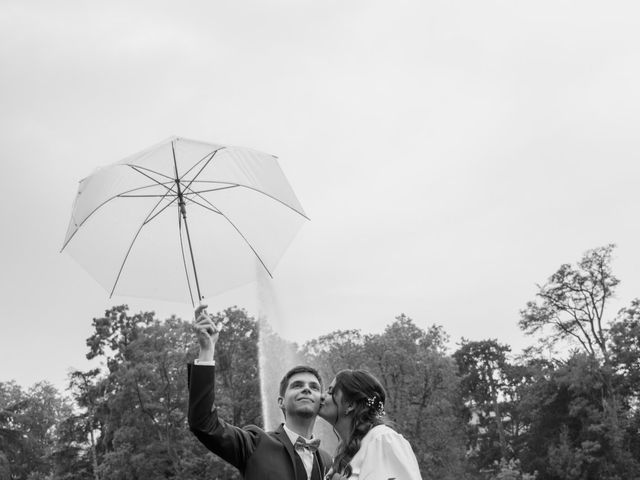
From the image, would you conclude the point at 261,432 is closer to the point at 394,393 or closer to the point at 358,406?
the point at 358,406

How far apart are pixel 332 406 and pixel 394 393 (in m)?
36.0

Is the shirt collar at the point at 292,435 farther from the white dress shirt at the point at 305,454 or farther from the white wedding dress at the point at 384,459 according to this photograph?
the white wedding dress at the point at 384,459

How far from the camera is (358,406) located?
4.17 metres

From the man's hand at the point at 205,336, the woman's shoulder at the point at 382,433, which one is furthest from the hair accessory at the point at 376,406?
the man's hand at the point at 205,336

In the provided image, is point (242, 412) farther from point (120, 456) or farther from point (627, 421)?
point (627, 421)

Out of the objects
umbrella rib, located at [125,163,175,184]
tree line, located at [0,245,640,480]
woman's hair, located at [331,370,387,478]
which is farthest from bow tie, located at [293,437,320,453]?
tree line, located at [0,245,640,480]

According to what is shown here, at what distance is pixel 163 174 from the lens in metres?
5.40

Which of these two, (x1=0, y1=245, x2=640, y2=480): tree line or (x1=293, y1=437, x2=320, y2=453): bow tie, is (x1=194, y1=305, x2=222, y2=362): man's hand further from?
(x1=0, y1=245, x2=640, y2=480): tree line

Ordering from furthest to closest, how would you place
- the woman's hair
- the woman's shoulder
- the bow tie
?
1. the bow tie
2. the woman's hair
3. the woman's shoulder

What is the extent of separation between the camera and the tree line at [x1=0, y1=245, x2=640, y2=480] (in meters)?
35.6

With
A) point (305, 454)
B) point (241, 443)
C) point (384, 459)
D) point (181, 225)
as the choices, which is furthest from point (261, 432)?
point (181, 225)

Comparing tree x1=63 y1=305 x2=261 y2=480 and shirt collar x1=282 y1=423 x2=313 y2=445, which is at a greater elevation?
tree x1=63 y1=305 x2=261 y2=480

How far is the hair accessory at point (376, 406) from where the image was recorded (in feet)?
13.5

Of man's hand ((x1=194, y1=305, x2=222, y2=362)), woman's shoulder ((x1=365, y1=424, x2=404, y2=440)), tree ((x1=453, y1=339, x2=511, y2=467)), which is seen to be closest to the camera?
woman's shoulder ((x1=365, y1=424, x2=404, y2=440))
